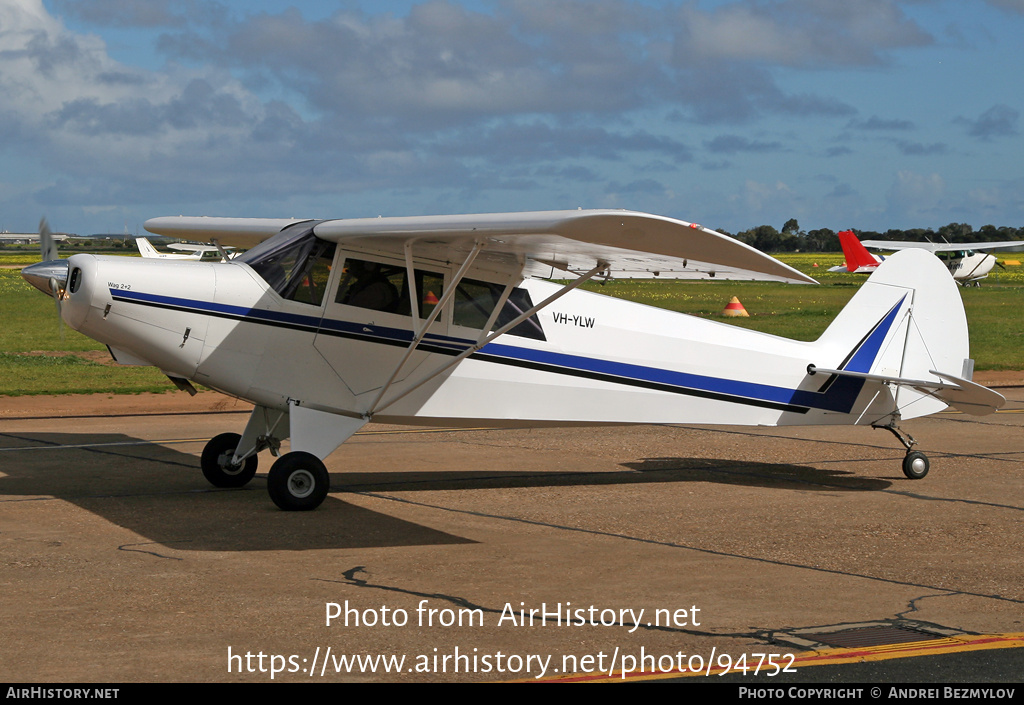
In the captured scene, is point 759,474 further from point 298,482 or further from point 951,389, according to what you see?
point 298,482

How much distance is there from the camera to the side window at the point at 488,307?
421 inches

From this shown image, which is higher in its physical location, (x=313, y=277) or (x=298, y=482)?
(x=313, y=277)

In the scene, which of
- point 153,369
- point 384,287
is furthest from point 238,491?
point 153,369

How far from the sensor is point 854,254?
193 ft

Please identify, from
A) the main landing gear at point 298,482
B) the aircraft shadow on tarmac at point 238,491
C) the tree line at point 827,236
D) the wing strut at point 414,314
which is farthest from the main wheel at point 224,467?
the tree line at point 827,236

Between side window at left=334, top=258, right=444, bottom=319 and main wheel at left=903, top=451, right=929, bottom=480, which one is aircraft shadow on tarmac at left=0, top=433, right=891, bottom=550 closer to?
main wheel at left=903, top=451, right=929, bottom=480

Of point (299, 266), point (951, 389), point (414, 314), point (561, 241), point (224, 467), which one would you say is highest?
point (561, 241)

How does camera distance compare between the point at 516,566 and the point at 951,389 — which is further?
the point at 951,389

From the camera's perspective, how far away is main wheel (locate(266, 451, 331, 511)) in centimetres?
968

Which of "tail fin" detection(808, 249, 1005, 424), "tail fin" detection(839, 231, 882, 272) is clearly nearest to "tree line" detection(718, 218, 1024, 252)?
"tail fin" detection(839, 231, 882, 272)

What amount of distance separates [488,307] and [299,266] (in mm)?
1950

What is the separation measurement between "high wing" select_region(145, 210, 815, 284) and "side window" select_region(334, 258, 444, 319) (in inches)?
7.8

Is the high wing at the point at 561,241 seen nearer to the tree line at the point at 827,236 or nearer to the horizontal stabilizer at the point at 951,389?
the horizontal stabilizer at the point at 951,389
